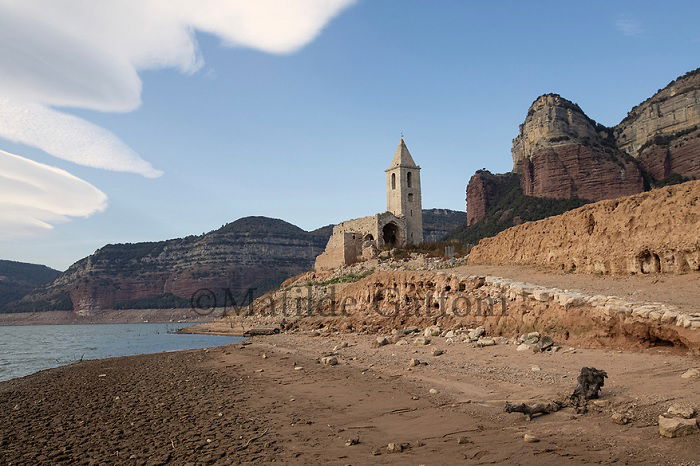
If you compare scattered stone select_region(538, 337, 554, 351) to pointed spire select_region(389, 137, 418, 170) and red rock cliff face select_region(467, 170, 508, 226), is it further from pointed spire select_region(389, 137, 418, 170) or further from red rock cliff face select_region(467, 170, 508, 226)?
red rock cliff face select_region(467, 170, 508, 226)

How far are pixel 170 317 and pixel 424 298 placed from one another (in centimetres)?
10110

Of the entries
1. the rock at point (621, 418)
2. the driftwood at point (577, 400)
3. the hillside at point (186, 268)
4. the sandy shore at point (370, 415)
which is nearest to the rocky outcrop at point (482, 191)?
the hillside at point (186, 268)

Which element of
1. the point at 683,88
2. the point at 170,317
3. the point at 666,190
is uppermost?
the point at 683,88

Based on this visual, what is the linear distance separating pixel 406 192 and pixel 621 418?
41.0 meters

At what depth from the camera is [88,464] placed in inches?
227

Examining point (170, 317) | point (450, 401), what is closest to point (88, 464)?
point (450, 401)

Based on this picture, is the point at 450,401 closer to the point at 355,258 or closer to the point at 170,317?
the point at 355,258

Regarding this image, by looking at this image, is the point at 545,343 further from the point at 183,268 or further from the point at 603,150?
the point at 183,268

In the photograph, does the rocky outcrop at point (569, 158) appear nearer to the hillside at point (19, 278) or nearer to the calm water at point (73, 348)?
the calm water at point (73, 348)

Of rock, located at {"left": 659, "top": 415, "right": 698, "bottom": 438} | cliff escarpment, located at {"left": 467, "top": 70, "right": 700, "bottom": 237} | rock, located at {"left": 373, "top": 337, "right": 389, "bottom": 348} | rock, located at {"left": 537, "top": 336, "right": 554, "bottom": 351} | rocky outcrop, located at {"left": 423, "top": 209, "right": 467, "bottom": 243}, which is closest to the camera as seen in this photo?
rock, located at {"left": 659, "top": 415, "right": 698, "bottom": 438}

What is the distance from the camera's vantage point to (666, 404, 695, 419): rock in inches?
195

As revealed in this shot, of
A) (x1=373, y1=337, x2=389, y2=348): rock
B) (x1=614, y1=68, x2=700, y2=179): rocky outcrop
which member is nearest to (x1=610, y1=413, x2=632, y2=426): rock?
(x1=373, y1=337, x2=389, y2=348): rock

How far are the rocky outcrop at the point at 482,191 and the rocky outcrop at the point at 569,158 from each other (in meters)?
4.71

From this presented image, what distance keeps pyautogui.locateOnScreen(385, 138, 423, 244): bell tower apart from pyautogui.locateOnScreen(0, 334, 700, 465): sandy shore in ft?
110
